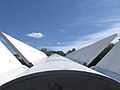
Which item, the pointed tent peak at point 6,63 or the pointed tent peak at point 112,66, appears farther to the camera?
the pointed tent peak at point 112,66

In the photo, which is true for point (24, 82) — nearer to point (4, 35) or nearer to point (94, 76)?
point (94, 76)

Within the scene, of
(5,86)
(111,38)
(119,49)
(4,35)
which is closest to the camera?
(5,86)

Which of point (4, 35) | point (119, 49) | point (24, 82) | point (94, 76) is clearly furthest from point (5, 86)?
point (4, 35)

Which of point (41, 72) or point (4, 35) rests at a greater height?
point (4, 35)

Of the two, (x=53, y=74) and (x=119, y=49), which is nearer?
(x=53, y=74)

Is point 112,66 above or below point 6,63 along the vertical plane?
below

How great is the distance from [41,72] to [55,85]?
0.20 metres

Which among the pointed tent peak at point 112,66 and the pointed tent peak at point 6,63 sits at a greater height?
Answer: the pointed tent peak at point 6,63

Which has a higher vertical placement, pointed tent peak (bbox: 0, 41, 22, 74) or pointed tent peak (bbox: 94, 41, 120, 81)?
pointed tent peak (bbox: 0, 41, 22, 74)

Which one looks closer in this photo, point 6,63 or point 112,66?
point 6,63

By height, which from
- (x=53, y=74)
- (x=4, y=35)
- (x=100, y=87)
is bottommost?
(x=100, y=87)

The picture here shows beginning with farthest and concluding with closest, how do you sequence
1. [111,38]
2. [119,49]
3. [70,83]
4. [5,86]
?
[111,38], [119,49], [70,83], [5,86]

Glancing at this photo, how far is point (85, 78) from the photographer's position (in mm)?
2578

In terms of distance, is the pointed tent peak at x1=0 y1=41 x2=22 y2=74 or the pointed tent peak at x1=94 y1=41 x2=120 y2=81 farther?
the pointed tent peak at x1=94 y1=41 x2=120 y2=81
